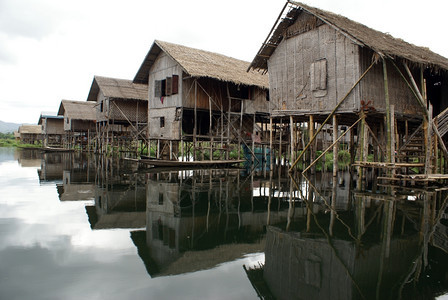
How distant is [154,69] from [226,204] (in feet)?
48.2

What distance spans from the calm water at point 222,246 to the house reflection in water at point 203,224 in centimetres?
2

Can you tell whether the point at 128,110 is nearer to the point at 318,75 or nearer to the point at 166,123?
the point at 166,123

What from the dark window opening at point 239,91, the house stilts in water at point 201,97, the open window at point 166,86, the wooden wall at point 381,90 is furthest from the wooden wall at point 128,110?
the wooden wall at point 381,90

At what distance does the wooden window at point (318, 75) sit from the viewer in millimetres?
13742

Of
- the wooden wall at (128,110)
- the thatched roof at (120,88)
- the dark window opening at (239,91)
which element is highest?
the thatched roof at (120,88)

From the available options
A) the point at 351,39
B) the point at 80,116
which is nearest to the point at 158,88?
the point at 351,39

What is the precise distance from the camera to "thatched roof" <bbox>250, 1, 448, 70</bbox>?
12000mm

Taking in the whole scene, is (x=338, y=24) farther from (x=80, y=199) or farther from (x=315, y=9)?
(x=80, y=199)

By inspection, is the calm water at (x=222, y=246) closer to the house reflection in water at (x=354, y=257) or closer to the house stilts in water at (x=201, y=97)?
the house reflection in water at (x=354, y=257)

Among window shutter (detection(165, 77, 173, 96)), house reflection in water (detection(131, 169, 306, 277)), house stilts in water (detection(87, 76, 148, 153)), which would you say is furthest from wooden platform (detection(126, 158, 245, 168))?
house stilts in water (detection(87, 76, 148, 153))

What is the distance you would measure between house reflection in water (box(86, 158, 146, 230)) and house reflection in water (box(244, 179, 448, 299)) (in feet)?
9.19

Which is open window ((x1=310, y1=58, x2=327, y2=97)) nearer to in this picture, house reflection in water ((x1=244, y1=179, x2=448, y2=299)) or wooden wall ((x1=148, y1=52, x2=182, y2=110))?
house reflection in water ((x1=244, y1=179, x2=448, y2=299))

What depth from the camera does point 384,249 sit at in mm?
5117

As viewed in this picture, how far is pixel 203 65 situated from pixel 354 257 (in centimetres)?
1527
